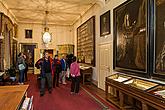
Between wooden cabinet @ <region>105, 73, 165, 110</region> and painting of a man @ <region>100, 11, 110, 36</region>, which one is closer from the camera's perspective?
wooden cabinet @ <region>105, 73, 165, 110</region>

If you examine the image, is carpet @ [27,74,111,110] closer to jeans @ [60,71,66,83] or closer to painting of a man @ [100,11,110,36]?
jeans @ [60,71,66,83]

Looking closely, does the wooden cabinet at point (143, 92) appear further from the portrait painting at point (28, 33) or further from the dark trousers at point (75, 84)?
the portrait painting at point (28, 33)

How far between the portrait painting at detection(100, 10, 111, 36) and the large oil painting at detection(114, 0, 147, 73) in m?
0.76

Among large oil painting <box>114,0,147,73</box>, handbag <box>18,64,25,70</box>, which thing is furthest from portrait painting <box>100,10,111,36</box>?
handbag <box>18,64,25,70</box>

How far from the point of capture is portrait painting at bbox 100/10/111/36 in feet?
23.7

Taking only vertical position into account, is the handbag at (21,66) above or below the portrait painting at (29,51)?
below

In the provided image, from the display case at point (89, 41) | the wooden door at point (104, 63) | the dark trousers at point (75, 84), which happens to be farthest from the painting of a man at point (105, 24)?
the dark trousers at point (75, 84)

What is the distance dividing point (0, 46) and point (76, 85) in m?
3.73

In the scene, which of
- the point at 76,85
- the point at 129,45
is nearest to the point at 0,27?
the point at 76,85

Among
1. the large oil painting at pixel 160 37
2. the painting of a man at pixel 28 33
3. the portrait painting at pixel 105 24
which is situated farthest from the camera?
the painting of a man at pixel 28 33

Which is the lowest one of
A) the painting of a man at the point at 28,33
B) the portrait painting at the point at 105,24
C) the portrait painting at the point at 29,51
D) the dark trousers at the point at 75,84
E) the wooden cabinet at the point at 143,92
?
the dark trousers at the point at 75,84

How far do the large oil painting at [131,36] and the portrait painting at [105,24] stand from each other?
76cm

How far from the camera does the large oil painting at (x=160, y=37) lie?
3790 mm

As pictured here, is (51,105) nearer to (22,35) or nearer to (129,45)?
(129,45)
